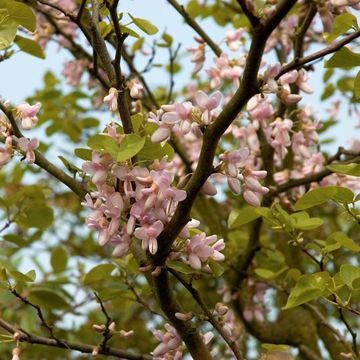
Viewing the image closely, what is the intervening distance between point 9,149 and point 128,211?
13.3 inches

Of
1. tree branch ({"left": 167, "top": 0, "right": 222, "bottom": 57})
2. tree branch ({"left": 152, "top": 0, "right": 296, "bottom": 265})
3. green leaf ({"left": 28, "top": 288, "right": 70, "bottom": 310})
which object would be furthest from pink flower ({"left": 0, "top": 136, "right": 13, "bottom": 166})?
tree branch ({"left": 167, "top": 0, "right": 222, "bottom": 57})

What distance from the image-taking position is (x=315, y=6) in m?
2.05

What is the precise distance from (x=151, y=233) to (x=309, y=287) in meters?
0.41

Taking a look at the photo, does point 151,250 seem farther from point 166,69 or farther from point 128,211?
point 166,69

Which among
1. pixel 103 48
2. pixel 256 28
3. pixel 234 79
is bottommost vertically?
pixel 256 28

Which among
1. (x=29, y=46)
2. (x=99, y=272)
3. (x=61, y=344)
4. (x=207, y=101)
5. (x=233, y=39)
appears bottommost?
(x=61, y=344)

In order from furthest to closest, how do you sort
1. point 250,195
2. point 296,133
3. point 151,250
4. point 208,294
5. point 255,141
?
point 208,294 → point 255,141 → point 296,133 → point 250,195 → point 151,250

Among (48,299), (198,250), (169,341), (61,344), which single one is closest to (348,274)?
(198,250)

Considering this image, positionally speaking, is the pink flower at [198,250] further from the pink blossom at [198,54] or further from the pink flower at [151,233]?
the pink blossom at [198,54]

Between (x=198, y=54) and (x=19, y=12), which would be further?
(x=198, y=54)

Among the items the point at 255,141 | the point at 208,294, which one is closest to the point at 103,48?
the point at 255,141

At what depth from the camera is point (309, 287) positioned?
1.43 meters

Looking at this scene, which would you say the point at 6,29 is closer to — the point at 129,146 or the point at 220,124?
the point at 129,146

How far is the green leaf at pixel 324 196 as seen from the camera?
4.74 ft
